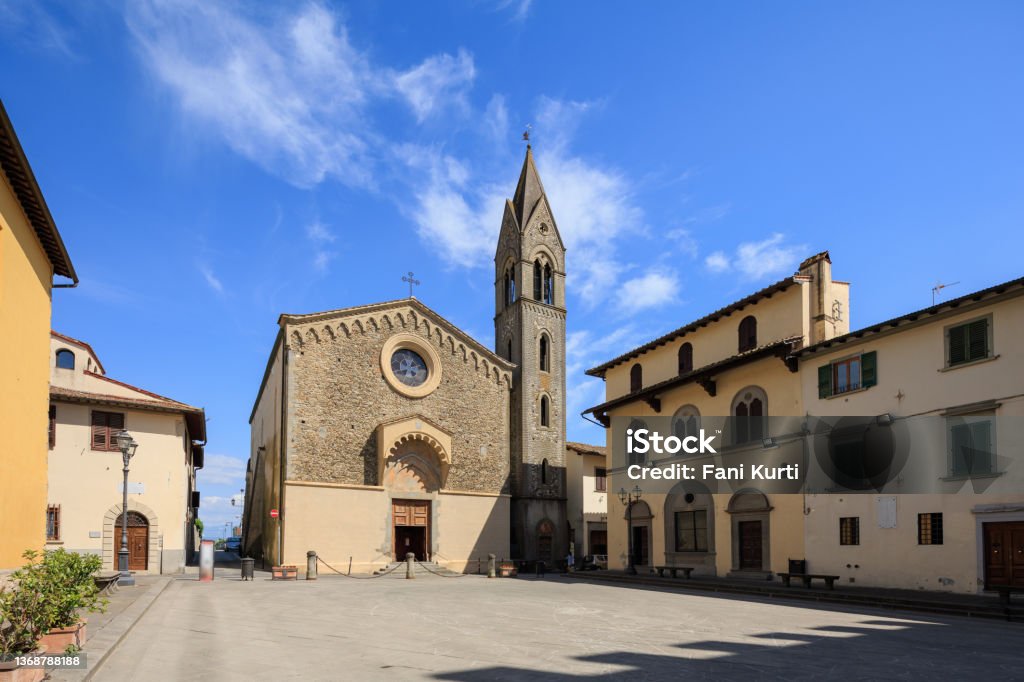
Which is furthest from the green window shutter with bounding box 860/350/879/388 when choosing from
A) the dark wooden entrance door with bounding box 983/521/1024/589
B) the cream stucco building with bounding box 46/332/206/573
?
the cream stucco building with bounding box 46/332/206/573

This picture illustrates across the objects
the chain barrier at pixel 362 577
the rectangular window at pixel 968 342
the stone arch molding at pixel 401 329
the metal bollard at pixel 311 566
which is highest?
the stone arch molding at pixel 401 329

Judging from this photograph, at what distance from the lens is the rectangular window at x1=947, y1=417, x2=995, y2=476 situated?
1905cm

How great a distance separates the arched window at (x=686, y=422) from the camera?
1184 inches

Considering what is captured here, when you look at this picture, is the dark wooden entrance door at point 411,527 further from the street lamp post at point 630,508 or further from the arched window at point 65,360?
the arched window at point 65,360

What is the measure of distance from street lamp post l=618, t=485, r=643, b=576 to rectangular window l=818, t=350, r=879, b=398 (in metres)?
9.83

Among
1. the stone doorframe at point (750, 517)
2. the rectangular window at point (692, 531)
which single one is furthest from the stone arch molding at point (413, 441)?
the stone doorframe at point (750, 517)

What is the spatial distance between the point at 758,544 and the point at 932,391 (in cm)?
867

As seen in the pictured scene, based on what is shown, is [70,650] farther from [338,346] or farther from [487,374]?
[487,374]

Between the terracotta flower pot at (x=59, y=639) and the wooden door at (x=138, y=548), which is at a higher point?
the terracotta flower pot at (x=59, y=639)

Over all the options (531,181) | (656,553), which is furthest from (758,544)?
(531,181)

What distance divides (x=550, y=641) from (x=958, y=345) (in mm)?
14082

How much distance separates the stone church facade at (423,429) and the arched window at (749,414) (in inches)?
604

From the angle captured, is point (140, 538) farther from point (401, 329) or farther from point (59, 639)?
point (59, 639)

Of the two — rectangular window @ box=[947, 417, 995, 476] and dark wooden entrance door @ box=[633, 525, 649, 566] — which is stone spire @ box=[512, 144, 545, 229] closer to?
dark wooden entrance door @ box=[633, 525, 649, 566]
